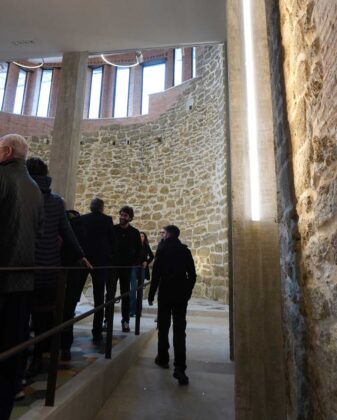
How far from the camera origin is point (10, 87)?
12.4 meters

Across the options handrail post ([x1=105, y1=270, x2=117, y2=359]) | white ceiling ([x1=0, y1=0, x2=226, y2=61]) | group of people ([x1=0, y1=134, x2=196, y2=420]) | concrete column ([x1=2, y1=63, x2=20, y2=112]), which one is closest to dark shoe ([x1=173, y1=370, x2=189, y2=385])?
group of people ([x1=0, y1=134, x2=196, y2=420])

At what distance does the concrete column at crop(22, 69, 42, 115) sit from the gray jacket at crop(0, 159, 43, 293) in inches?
486

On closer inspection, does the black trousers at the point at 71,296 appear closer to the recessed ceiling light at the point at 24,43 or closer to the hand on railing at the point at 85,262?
the hand on railing at the point at 85,262

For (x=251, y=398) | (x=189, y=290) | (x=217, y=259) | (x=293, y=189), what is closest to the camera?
(x=251, y=398)

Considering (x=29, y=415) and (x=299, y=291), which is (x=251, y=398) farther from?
(x=29, y=415)

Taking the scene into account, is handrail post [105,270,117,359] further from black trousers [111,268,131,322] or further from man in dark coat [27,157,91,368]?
black trousers [111,268,131,322]

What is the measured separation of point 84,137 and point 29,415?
1025cm

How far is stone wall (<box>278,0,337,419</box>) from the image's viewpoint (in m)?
1.22

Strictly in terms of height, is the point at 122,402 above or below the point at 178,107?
below

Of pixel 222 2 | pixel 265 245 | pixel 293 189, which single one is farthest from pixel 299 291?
pixel 222 2

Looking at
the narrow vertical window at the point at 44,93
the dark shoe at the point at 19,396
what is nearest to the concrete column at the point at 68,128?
the dark shoe at the point at 19,396

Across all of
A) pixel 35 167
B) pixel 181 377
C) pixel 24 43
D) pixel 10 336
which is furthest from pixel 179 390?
pixel 24 43

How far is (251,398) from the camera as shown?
1700 millimetres

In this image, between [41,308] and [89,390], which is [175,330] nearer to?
[89,390]
